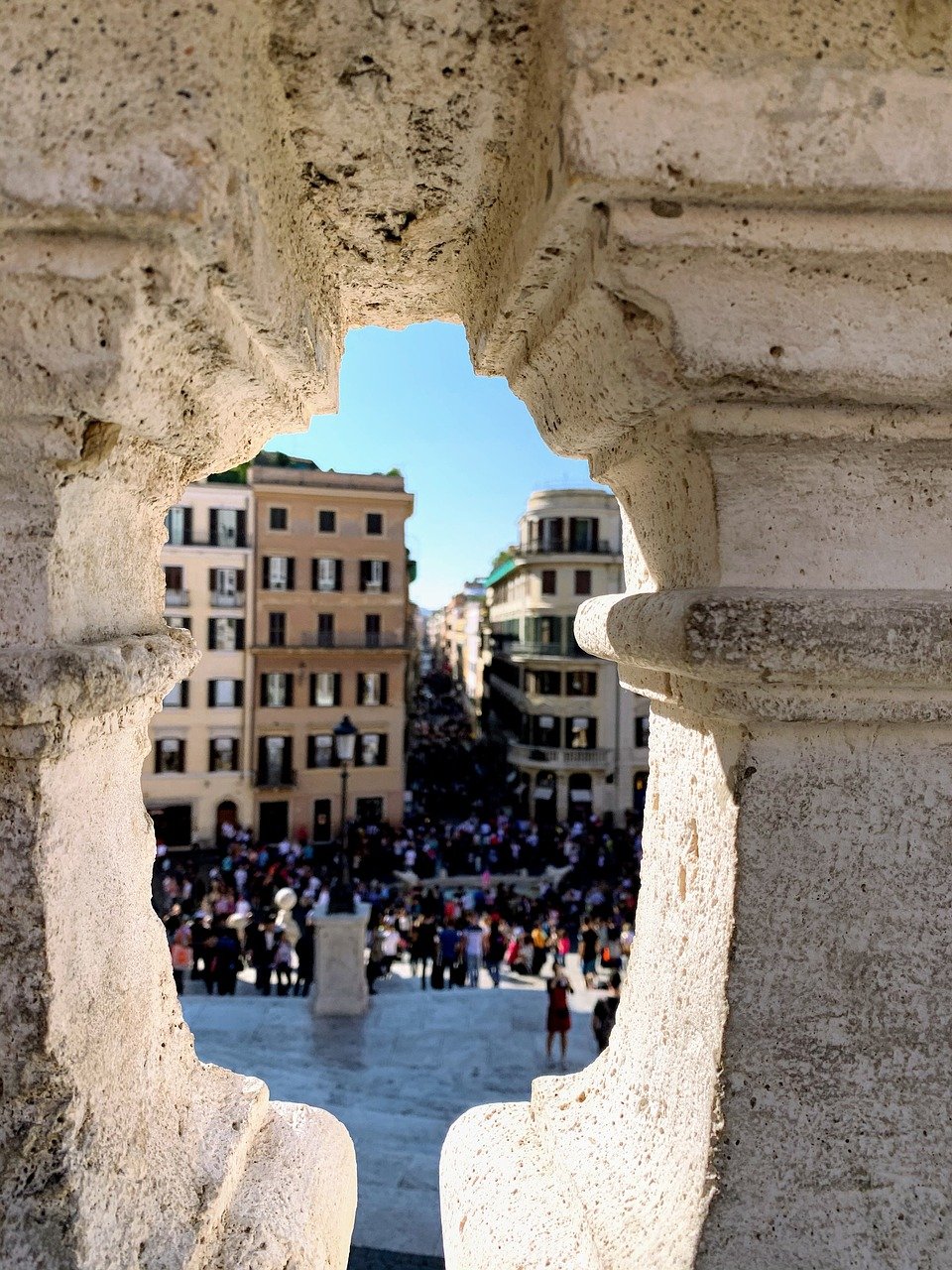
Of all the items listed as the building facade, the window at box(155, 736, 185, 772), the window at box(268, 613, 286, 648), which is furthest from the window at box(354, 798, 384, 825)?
the building facade

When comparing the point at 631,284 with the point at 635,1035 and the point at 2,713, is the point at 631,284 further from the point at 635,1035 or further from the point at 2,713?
the point at 635,1035

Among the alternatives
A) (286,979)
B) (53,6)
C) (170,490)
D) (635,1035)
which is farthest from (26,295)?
(286,979)

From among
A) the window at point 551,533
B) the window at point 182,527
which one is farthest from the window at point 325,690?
the window at point 551,533

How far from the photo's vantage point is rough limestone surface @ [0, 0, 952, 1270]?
103cm

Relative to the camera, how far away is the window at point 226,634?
24.9 m

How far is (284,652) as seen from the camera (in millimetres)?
25188

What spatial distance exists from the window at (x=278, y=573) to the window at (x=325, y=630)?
4.17 feet

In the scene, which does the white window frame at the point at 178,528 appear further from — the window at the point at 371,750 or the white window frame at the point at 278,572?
the window at the point at 371,750

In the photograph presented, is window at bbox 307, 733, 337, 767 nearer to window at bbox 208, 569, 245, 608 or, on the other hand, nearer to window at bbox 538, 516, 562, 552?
window at bbox 208, 569, 245, 608

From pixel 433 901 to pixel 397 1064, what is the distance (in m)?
5.92

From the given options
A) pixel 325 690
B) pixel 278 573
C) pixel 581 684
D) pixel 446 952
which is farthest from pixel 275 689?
pixel 446 952

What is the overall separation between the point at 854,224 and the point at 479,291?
649 mm

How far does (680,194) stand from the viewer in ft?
3.42

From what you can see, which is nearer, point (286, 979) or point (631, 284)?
point (631, 284)
